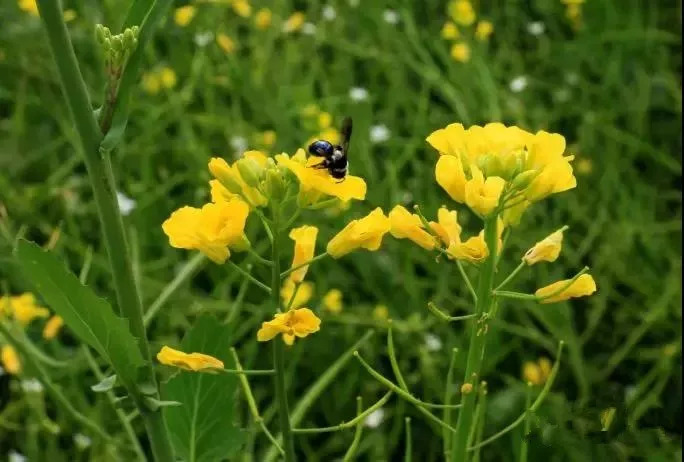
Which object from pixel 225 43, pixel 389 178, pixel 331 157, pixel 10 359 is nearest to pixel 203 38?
pixel 225 43

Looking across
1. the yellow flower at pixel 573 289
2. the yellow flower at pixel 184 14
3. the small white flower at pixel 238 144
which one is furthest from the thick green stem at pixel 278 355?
the yellow flower at pixel 184 14

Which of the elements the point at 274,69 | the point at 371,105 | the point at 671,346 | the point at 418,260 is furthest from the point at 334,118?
the point at 671,346

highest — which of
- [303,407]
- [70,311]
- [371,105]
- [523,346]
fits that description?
[70,311]

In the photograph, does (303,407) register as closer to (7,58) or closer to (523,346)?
(523,346)

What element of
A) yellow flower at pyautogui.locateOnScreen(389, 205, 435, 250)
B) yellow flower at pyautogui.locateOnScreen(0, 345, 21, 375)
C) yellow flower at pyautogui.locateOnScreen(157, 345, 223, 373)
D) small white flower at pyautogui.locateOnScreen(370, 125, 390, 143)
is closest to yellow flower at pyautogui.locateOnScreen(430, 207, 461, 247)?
yellow flower at pyautogui.locateOnScreen(389, 205, 435, 250)

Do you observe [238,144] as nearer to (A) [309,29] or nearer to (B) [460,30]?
(A) [309,29]

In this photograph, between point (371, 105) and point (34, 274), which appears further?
point (371, 105)
